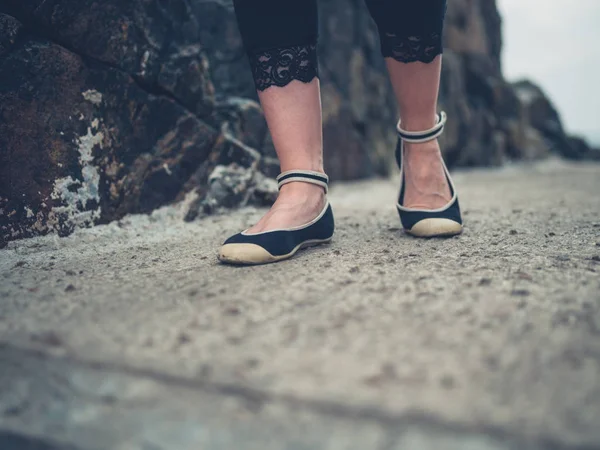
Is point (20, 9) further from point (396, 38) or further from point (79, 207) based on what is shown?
point (396, 38)

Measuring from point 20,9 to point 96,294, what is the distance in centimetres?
→ 71

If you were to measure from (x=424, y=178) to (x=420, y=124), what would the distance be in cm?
12

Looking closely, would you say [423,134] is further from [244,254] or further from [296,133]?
[244,254]

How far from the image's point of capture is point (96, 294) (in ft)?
2.22

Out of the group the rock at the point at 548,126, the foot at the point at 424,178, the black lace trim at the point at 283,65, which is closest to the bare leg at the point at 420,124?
the foot at the point at 424,178

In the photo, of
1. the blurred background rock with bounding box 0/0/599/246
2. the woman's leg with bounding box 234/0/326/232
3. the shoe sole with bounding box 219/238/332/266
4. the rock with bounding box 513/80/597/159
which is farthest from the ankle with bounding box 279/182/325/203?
the rock with bounding box 513/80/597/159

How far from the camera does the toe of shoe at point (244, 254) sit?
2.66ft

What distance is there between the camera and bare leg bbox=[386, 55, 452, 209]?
3.32 feet

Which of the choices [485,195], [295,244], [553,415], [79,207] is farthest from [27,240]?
[485,195]

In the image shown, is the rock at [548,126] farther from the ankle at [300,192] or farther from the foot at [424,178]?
the ankle at [300,192]

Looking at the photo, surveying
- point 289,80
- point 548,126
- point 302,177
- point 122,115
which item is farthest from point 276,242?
point 548,126

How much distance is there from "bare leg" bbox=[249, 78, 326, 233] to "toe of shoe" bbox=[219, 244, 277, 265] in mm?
119

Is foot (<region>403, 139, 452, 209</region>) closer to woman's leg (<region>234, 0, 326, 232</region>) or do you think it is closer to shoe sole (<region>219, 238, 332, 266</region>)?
woman's leg (<region>234, 0, 326, 232</region>)

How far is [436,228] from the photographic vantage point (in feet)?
3.20
